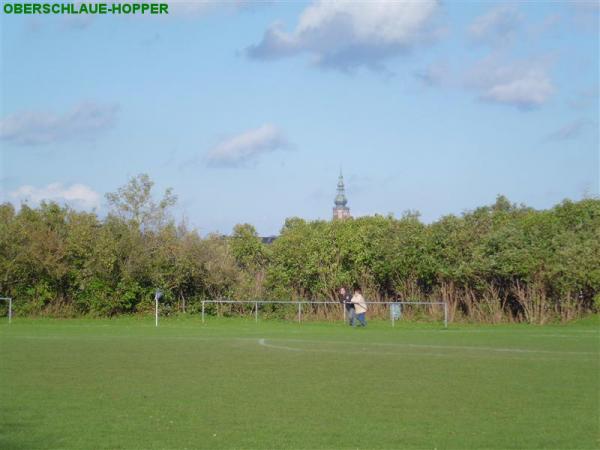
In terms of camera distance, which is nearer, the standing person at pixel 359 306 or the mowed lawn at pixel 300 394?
the mowed lawn at pixel 300 394

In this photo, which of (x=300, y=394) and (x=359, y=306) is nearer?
(x=300, y=394)

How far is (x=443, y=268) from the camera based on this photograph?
40.8 m

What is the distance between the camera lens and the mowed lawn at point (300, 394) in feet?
35.7

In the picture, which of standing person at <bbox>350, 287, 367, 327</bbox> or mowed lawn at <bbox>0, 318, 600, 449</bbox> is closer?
mowed lawn at <bbox>0, 318, 600, 449</bbox>

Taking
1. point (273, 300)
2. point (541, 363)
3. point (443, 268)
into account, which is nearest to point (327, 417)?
point (541, 363)

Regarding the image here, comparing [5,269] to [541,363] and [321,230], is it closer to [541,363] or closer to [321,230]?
[321,230]

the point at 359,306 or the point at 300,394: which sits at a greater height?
the point at 359,306

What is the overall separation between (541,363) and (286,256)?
27199mm

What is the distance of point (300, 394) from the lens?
14.5 meters

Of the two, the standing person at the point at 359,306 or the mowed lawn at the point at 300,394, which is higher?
the standing person at the point at 359,306

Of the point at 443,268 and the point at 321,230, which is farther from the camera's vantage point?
the point at 321,230

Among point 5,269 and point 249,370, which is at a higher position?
point 5,269

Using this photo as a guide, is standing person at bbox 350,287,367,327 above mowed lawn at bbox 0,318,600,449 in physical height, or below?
above

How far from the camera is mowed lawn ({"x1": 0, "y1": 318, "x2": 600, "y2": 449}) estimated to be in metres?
10.9
